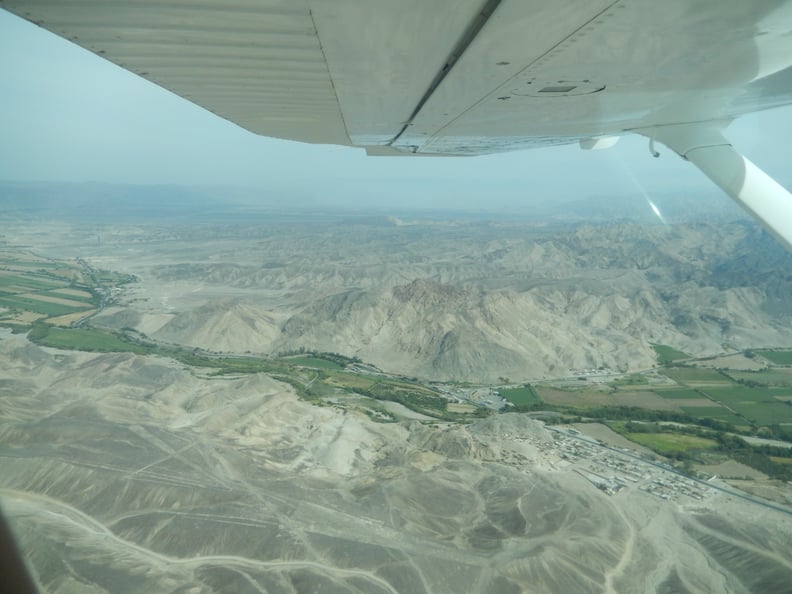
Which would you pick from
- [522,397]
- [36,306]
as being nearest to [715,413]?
[522,397]

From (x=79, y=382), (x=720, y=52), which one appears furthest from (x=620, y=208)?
(x=720, y=52)

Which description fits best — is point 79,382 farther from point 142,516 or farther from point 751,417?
point 751,417

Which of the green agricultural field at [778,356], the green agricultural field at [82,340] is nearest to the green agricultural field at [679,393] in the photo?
the green agricultural field at [778,356]

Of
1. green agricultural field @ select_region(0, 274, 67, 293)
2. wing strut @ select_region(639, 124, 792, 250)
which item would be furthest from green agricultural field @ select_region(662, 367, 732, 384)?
green agricultural field @ select_region(0, 274, 67, 293)

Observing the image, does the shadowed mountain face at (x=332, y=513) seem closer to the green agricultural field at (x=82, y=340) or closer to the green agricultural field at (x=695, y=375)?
the green agricultural field at (x=82, y=340)

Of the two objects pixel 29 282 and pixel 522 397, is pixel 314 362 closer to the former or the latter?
pixel 522 397

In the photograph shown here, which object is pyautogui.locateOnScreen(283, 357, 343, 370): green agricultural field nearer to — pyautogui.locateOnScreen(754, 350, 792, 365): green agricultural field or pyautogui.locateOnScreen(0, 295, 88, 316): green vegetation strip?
pyautogui.locateOnScreen(0, 295, 88, 316): green vegetation strip
